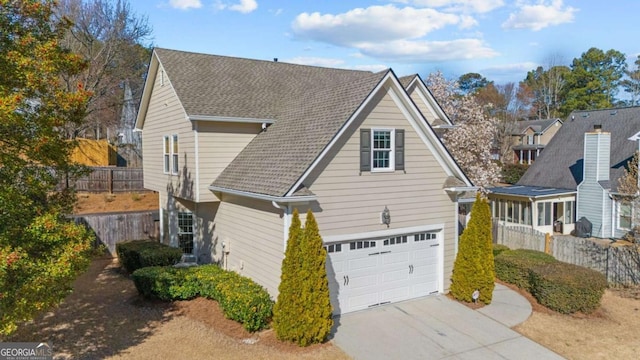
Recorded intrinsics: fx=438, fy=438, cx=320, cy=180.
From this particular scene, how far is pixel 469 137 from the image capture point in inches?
939

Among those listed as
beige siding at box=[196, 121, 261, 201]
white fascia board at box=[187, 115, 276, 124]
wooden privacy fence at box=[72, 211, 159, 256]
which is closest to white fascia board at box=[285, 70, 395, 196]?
white fascia board at box=[187, 115, 276, 124]

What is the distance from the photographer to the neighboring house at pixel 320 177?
12031 millimetres

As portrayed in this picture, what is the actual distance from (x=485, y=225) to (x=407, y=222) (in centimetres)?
234

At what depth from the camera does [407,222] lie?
1329 centimetres

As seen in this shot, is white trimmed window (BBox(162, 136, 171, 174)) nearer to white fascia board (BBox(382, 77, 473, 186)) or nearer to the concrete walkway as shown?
white fascia board (BBox(382, 77, 473, 186))

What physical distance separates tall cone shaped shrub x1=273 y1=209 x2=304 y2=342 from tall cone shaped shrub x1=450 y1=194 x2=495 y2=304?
5787 millimetres

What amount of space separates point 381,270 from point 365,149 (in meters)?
3.64

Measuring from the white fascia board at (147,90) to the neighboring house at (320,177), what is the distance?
1.14 feet

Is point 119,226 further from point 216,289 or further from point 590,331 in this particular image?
point 590,331

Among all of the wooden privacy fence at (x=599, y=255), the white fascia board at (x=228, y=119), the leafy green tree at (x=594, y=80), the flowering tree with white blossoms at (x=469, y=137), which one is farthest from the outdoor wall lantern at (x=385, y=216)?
the leafy green tree at (x=594, y=80)

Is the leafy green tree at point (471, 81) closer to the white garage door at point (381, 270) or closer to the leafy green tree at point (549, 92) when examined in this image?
the leafy green tree at point (549, 92)

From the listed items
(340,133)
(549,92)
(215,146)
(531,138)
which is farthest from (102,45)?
(549,92)

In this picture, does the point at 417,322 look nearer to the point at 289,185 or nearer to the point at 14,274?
the point at 289,185

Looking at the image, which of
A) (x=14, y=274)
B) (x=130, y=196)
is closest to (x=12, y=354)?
(x=14, y=274)
